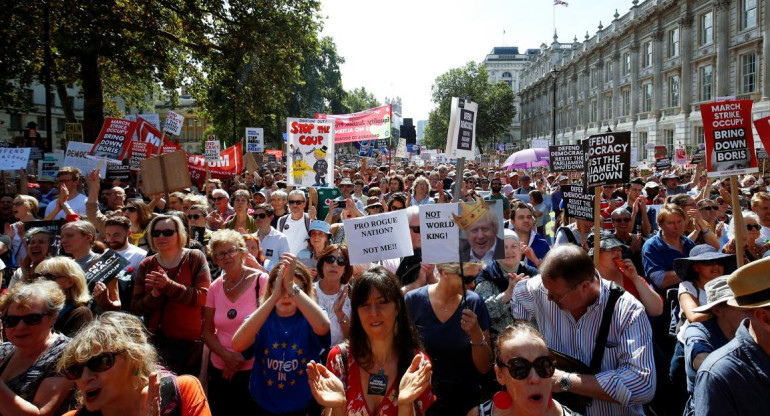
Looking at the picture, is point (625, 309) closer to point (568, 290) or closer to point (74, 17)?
point (568, 290)

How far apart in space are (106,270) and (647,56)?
1910 inches

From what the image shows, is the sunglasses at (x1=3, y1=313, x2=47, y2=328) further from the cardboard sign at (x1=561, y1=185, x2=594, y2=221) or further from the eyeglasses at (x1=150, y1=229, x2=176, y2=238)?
the cardboard sign at (x1=561, y1=185, x2=594, y2=221)

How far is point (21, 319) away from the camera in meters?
3.01

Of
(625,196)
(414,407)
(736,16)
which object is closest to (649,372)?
(414,407)

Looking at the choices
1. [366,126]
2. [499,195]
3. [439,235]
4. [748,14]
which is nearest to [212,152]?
[366,126]

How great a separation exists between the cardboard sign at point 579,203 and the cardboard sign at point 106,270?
4.74m

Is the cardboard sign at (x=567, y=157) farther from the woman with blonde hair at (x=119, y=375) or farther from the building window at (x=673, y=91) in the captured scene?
the building window at (x=673, y=91)

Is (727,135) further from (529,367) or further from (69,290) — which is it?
(69,290)

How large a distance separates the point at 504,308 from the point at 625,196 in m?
7.92

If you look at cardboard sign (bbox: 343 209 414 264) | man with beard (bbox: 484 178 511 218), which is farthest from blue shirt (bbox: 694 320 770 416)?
man with beard (bbox: 484 178 511 218)

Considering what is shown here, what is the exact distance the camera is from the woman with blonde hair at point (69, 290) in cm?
361

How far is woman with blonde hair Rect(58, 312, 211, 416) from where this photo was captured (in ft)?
7.93

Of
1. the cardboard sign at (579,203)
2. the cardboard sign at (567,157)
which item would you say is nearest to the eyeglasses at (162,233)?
the cardboard sign at (579,203)

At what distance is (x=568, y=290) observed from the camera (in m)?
2.88
